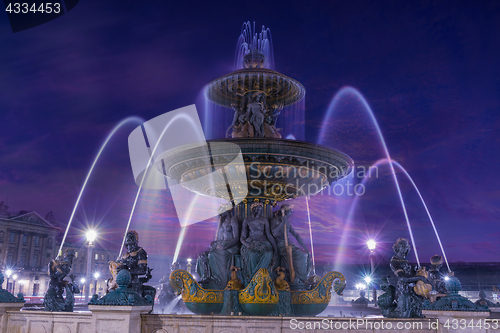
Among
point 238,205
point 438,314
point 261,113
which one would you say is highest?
point 261,113

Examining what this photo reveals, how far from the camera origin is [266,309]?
8773mm

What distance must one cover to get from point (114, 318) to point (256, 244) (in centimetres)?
458

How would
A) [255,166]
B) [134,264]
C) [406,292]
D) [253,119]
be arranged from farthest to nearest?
1. [253,119]
2. [255,166]
3. [134,264]
4. [406,292]

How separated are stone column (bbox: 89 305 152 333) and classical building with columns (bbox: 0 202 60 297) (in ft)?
240

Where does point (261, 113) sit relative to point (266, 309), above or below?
above

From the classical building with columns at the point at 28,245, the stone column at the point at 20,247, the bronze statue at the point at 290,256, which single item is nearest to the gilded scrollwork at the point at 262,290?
the bronze statue at the point at 290,256

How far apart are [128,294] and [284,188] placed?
5.49 m

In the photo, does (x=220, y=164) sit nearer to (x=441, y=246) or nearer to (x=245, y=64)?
(x=245, y=64)

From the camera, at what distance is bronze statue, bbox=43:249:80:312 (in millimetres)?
8883

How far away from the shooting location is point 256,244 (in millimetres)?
10109

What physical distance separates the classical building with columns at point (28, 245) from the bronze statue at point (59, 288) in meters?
69.3

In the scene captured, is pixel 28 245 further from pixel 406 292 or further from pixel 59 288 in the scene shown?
pixel 406 292

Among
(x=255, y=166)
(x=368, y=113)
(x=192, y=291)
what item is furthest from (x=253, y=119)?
(x=368, y=113)

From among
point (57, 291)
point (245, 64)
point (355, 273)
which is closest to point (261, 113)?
point (245, 64)
